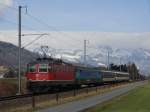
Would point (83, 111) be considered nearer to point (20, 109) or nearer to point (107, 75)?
point (20, 109)

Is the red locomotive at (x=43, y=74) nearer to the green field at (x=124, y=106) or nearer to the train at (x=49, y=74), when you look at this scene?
the train at (x=49, y=74)

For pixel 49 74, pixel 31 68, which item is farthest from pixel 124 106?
pixel 31 68

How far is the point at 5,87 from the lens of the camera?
6184cm

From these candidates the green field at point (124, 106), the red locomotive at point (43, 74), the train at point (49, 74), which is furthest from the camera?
the train at point (49, 74)

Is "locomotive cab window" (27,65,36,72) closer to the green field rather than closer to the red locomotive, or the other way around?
the red locomotive

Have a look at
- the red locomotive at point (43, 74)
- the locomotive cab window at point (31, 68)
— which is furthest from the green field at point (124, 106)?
the locomotive cab window at point (31, 68)

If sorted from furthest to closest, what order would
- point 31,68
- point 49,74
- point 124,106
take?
point 31,68 → point 49,74 → point 124,106

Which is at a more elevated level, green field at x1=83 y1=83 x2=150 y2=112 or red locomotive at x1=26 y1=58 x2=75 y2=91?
red locomotive at x1=26 y1=58 x2=75 y2=91

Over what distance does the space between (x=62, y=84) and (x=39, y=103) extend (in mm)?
21254

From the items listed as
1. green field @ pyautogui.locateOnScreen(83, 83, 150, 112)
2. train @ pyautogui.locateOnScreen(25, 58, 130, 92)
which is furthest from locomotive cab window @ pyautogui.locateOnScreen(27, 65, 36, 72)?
green field @ pyautogui.locateOnScreen(83, 83, 150, 112)

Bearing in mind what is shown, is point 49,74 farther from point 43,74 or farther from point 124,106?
point 124,106

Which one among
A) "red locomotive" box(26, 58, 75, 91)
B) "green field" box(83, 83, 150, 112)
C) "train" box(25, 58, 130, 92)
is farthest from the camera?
"train" box(25, 58, 130, 92)

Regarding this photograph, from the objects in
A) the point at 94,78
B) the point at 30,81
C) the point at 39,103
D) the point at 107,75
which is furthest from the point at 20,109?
the point at 107,75

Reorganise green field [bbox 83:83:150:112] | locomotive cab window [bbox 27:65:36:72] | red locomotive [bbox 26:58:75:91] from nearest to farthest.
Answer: green field [bbox 83:83:150:112] → red locomotive [bbox 26:58:75:91] → locomotive cab window [bbox 27:65:36:72]
